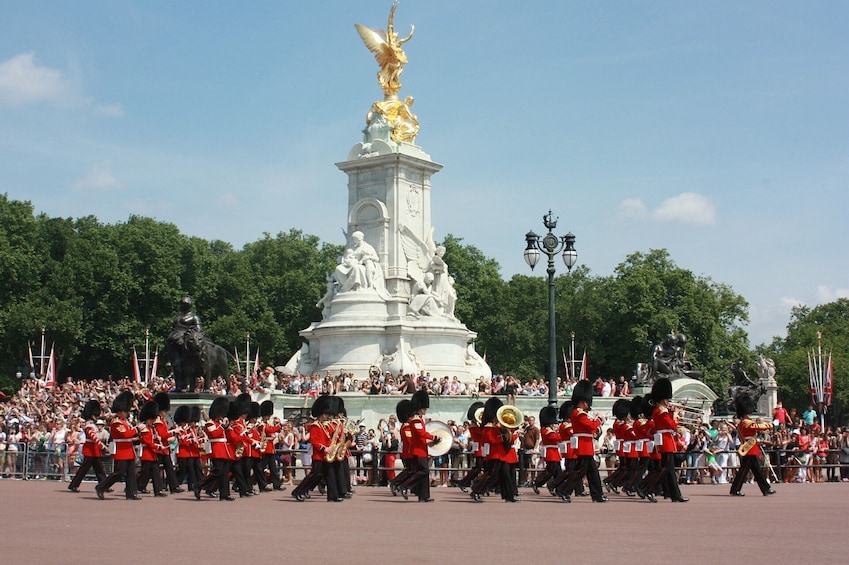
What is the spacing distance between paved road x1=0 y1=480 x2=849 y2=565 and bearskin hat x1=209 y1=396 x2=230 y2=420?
1.57 metres

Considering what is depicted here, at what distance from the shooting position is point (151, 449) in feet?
73.3

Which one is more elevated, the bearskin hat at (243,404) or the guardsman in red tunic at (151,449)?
the bearskin hat at (243,404)

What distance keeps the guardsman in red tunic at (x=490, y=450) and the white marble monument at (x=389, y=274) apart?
72.0 feet

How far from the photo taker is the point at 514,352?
75875mm

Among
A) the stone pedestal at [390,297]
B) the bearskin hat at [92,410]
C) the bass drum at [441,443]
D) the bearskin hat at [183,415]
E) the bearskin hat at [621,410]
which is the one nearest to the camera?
the bearskin hat at [621,410]

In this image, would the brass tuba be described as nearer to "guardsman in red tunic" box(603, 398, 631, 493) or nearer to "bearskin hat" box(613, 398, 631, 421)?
"guardsman in red tunic" box(603, 398, 631, 493)

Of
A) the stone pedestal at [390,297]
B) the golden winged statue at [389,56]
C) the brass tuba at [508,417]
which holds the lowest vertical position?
the brass tuba at [508,417]

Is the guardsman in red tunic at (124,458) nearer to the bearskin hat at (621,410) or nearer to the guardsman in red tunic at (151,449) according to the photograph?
the guardsman in red tunic at (151,449)

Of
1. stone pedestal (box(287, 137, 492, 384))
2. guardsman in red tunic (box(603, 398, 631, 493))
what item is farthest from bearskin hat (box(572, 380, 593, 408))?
stone pedestal (box(287, 137, 492, 384))

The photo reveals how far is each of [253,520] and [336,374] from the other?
2673cm

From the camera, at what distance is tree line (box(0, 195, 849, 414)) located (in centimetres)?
6744

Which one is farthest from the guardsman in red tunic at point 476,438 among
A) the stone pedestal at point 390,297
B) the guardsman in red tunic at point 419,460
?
the stone pedestal at point 390,297

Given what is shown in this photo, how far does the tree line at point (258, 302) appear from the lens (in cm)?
6744

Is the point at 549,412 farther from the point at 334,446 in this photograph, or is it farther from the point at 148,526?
the point at 148,526
